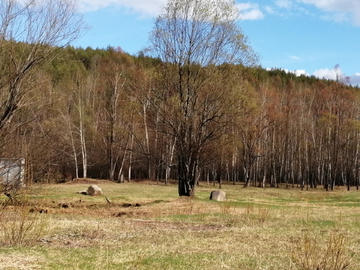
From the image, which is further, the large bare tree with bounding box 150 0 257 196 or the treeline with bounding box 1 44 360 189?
the treeline with bounding box 1 44 360 189

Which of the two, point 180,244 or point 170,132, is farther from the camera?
point 170,132

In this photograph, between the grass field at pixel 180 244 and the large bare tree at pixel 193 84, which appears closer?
the grass field at pixel 180 244

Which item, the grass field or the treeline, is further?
the treeline

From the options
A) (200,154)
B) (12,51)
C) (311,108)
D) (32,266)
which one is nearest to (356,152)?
(311,108)

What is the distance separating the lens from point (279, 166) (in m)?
60.9

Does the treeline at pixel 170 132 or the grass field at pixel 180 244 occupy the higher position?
the treeline at pixel 170 132

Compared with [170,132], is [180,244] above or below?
below

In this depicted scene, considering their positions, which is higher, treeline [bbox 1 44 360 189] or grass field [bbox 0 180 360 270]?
treeline [bbox 1 44 360 189]

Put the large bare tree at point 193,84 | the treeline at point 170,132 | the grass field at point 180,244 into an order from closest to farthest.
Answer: the grass field at point 180,244 → the large bare tree at point 193,84 → the treeline at point 170,132

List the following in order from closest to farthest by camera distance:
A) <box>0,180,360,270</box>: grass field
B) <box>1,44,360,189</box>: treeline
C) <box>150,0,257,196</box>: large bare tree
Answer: <box>0,180,360,270</box>: grass field → <box>150,0,257,196</box>: large bare tree → <box>1,44,360,189</box>: treeline

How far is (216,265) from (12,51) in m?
11.7

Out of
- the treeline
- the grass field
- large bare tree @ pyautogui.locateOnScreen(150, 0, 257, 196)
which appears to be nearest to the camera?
the grass field

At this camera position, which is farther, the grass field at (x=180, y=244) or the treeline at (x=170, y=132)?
the treeline at (x=170, y=132)

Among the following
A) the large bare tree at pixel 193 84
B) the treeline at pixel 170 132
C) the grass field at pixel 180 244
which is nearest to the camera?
the grass field at pixel 180 244
